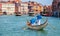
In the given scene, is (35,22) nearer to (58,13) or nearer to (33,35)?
(33,35)

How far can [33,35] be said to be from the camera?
1559 cm

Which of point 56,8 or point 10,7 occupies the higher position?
point 56,8

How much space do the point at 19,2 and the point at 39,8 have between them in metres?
8.13

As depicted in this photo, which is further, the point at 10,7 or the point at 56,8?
the point at 10,7

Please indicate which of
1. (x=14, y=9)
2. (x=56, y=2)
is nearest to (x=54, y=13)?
(x=56, y=2)

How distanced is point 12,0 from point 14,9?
788 cm

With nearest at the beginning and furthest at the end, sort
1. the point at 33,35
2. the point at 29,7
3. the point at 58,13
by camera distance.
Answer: the point at 33,35 → the point at 58,13 → the point at 29,7

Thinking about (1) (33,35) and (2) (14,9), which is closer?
(1) (33,35)

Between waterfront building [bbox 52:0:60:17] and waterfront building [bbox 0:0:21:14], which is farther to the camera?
waterfront building [bbox 0:0:21:14]

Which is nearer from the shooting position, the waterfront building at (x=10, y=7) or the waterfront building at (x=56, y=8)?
the waterfront building at (x=56, y=8)

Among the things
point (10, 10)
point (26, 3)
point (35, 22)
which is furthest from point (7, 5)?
point (35, 22)

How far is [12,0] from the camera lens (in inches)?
3868

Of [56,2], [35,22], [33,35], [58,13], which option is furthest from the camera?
[56,2]

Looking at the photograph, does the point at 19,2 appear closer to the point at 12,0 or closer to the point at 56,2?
the point at 12,0
